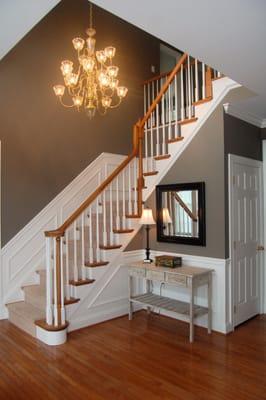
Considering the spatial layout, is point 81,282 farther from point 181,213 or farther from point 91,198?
point 181,213

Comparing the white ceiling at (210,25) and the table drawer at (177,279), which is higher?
the white ceiling at (210,25)

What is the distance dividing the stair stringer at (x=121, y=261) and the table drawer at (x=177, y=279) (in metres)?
0.85

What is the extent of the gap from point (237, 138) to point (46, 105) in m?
2.95

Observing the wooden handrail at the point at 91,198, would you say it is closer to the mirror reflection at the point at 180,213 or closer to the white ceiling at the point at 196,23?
the mirror reflection at the point at 180,213

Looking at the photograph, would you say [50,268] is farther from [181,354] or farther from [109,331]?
[181,354]

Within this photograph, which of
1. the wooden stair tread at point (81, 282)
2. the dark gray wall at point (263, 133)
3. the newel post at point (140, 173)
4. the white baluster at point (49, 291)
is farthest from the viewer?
the newel post at point (140, 173)

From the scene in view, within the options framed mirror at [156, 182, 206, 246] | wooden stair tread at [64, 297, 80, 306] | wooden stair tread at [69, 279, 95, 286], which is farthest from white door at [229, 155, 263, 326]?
wooden stair tread at [64, 297, 80, 306]

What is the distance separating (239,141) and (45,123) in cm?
293

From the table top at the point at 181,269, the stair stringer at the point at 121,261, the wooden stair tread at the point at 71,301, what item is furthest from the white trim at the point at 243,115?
the wooden stair tread at the point at 71,301

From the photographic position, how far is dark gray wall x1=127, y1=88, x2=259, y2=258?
149 inches

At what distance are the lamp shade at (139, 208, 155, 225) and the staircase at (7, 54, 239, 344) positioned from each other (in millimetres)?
271

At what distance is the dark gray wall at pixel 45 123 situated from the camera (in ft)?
14.5

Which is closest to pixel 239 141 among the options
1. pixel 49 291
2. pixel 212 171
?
pixel 212 171

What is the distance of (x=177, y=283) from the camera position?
3695 mm
